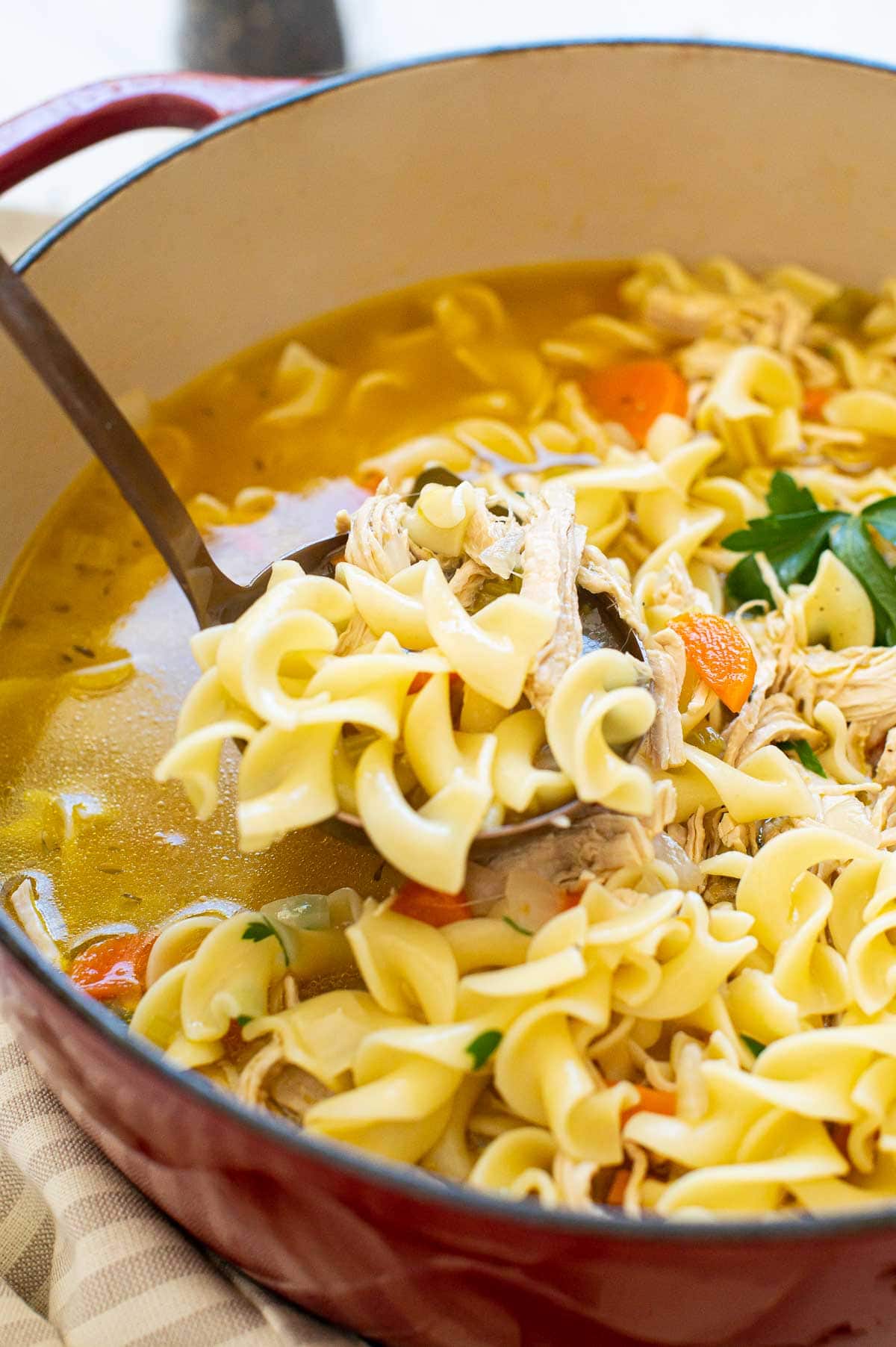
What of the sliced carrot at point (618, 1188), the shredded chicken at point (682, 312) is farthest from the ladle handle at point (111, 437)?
the shredded chicken at point (682, 312)

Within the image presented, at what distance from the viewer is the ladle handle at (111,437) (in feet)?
7.93

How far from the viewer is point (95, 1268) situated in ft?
7.23

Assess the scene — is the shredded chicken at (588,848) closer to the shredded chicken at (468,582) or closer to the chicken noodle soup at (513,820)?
the chicken noodle soup at (513,820)

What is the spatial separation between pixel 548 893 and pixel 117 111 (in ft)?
7.00

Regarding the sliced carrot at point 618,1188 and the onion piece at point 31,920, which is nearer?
the sliced carrot at point 618,1188

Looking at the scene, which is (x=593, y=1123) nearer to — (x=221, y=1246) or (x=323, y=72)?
(x=221, y=1246)

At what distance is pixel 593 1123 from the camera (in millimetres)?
2080

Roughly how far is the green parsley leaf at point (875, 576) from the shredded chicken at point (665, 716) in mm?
783

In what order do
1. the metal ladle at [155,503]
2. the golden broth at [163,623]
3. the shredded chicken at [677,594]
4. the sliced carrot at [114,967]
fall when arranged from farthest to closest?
the shredded chicken at [677,594], the golden broth at [163,623], the sliced carrot at [114,967], the metal ladle at [155,503]

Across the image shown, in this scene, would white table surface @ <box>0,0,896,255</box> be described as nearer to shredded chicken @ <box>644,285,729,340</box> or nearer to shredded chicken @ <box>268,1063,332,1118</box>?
shredded chicken @ <box>644,285,729,340</box>

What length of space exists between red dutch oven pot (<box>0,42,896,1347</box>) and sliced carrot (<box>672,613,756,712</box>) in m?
1.20

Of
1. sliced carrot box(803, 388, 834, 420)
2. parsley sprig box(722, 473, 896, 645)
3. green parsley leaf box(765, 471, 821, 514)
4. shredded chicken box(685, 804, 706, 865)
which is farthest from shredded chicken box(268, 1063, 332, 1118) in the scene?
sliced carrot box(803, 388, 834, 420)

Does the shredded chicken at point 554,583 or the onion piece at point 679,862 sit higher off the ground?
the shredded chicken at point 554,583

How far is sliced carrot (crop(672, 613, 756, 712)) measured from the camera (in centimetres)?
271
